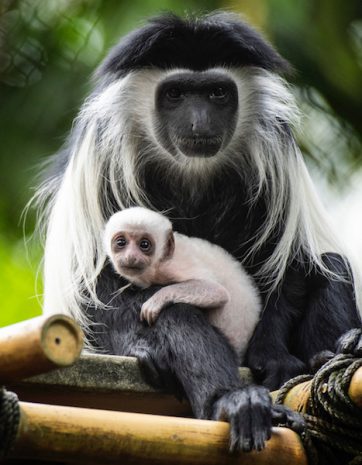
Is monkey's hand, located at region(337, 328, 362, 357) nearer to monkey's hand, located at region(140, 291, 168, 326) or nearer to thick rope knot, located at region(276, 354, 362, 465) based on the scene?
thick rope knot, located at region(276, 354, 362, 465)

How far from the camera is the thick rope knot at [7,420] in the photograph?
1.33m

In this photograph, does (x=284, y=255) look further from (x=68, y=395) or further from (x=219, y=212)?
(x=68, y=395)

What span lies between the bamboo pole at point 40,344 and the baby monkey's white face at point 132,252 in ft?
2.78

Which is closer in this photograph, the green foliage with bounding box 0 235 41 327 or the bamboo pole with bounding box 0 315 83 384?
the bamboo pole with bounding box 0 315 83 384

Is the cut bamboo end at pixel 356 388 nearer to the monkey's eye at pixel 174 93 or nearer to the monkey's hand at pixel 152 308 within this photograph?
the monkey's hand at pixel 152 308

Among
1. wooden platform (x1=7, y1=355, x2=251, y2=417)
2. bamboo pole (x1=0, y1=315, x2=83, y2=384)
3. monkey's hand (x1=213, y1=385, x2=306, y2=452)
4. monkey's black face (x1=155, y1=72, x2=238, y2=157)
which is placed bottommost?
wooden platform (x1=7, y1=355, x2=251, y2=417)

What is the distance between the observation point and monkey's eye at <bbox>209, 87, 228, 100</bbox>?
248cm

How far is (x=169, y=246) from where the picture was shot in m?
2.18

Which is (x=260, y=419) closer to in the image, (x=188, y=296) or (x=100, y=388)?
(x=100, y=388)

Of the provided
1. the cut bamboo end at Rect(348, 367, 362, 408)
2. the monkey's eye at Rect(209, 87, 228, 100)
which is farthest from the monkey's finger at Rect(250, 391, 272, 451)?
the monkey's eye at Rect(209, 87, 228, 100)

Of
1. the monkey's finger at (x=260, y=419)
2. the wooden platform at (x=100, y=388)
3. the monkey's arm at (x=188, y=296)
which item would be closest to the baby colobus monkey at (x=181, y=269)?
the monkey's arm at (x=188, y=296)

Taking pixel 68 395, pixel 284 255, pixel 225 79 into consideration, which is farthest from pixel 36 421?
pixel 225 79

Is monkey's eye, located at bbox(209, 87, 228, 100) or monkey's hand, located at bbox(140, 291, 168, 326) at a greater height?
monkey's eye, located at bbox(209, 87, 228, 100)

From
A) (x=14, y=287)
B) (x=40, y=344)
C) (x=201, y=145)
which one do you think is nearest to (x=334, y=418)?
(x=40, y=344)
